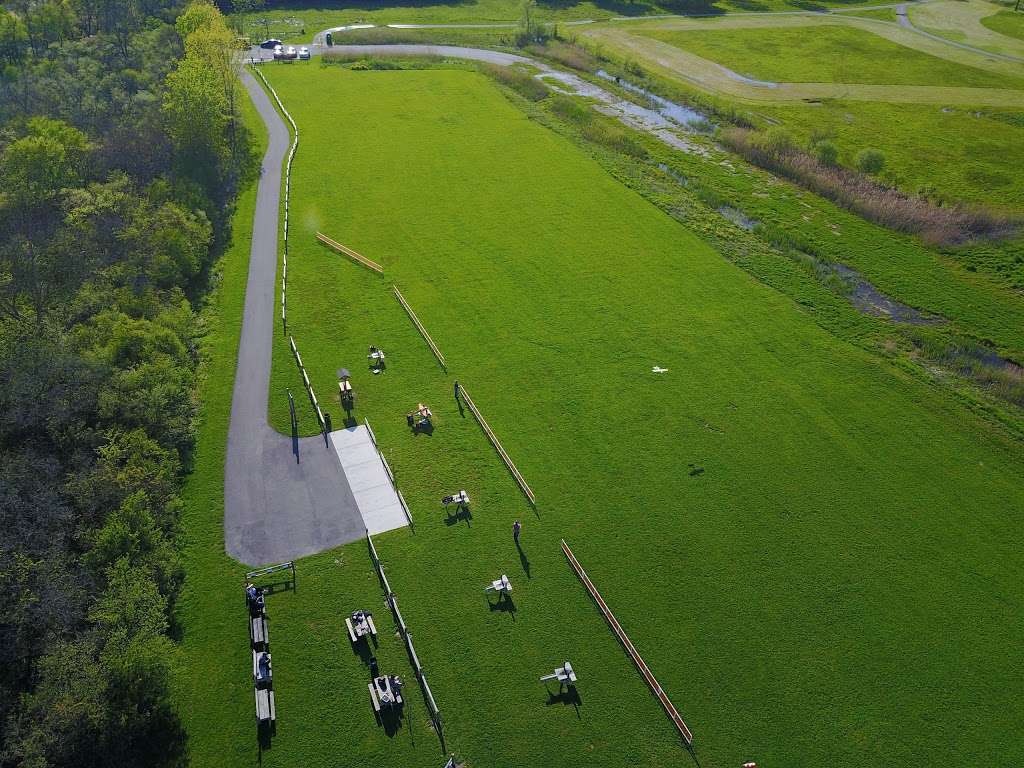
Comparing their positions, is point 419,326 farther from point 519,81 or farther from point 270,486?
point 519,81

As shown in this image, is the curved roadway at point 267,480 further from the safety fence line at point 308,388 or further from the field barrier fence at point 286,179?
the safety fence line at point 308,388

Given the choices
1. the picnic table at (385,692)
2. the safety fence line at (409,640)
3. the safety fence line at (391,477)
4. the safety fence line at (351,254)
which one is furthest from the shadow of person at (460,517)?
the safety fence line at (351,254)

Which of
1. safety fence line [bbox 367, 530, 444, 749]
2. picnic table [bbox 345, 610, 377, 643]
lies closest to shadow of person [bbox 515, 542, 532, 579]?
safety fence line [bbox 367, 530, 444, 749]

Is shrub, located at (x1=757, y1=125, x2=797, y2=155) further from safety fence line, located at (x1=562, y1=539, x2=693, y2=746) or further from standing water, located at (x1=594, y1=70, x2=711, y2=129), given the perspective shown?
safety fence line, located at (x1=562, y1=539, x2=693, y2=746)

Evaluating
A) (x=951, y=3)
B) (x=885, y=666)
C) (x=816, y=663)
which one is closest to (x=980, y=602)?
(x=885, y=666)

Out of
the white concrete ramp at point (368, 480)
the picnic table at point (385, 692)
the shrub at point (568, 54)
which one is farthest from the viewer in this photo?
the shrub at point (568, 54)

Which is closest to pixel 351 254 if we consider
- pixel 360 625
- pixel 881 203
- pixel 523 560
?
pixel 523 560
